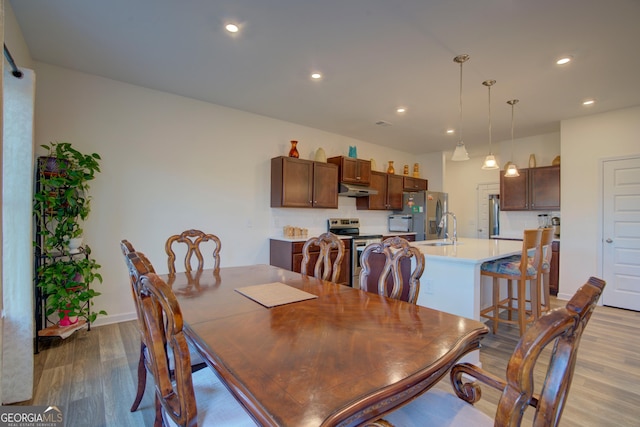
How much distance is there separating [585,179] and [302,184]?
4.16 metres

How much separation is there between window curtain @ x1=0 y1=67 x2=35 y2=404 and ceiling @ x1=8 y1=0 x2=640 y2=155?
83 centimetres

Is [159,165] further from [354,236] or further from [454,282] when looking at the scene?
[454,282]

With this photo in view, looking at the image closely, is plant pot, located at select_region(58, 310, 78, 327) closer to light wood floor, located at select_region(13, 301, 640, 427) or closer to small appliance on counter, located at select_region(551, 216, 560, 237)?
light wood floor, located at select_region(13, 301, 640, 427)

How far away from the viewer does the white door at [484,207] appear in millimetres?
7016

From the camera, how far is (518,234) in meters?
5.57

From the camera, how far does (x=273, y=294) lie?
1.73m

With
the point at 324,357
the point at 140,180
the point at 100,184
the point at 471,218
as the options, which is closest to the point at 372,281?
the point at 324,357

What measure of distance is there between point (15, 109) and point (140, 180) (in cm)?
154

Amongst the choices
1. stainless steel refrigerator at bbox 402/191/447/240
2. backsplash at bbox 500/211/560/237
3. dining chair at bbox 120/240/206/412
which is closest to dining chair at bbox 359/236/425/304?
dining chair at bbox 120/240/206/412

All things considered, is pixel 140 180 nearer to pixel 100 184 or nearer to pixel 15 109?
pixel 100 184

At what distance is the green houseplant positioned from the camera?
8.68 ft

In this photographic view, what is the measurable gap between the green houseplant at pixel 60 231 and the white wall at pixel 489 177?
648 centimetres

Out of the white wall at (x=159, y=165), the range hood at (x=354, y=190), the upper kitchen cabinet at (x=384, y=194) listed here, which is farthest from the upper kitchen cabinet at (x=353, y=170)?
the white wall at (x=159, y=165)

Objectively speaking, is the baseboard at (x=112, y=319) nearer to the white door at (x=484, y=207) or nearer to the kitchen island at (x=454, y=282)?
the kitchen island at (x=454, y=282)
